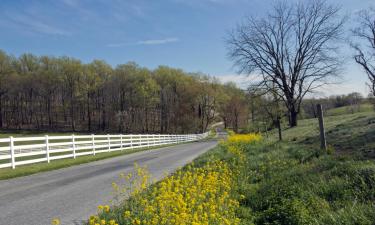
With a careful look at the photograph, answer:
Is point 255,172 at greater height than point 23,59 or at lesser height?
lesser

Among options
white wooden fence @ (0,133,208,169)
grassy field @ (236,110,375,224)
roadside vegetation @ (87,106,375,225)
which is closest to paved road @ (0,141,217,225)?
roadside vegetation @ (87,106,375,225)

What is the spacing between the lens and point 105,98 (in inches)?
3263

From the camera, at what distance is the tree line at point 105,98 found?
251 feet

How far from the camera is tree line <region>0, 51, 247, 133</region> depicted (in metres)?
76.6

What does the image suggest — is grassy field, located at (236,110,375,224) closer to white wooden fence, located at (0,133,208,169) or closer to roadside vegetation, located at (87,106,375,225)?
roadside vegetation, located at (87,106,375,225)

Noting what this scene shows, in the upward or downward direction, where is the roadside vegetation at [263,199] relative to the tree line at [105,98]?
downward

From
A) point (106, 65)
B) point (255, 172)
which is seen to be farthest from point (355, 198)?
point (106, 65)

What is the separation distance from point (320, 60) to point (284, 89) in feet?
15.6

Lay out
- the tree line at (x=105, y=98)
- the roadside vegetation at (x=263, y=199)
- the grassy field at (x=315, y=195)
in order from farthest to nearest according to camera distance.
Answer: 1. the tree line at (x=105, y=98)
2. the grassy field at (x=315, y=195)
3. the roadside vegetation at (x=263, y=199)

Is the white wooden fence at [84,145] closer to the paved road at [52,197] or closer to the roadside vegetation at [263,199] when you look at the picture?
the paved road at [52,197]

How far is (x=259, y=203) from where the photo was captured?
6812 mm

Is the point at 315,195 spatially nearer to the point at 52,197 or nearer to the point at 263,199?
the point at 263,199

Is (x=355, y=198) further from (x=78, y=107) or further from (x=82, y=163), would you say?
(x=78, y=107)

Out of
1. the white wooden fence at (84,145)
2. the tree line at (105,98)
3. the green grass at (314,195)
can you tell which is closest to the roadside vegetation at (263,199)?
the green grass at (314,195)
